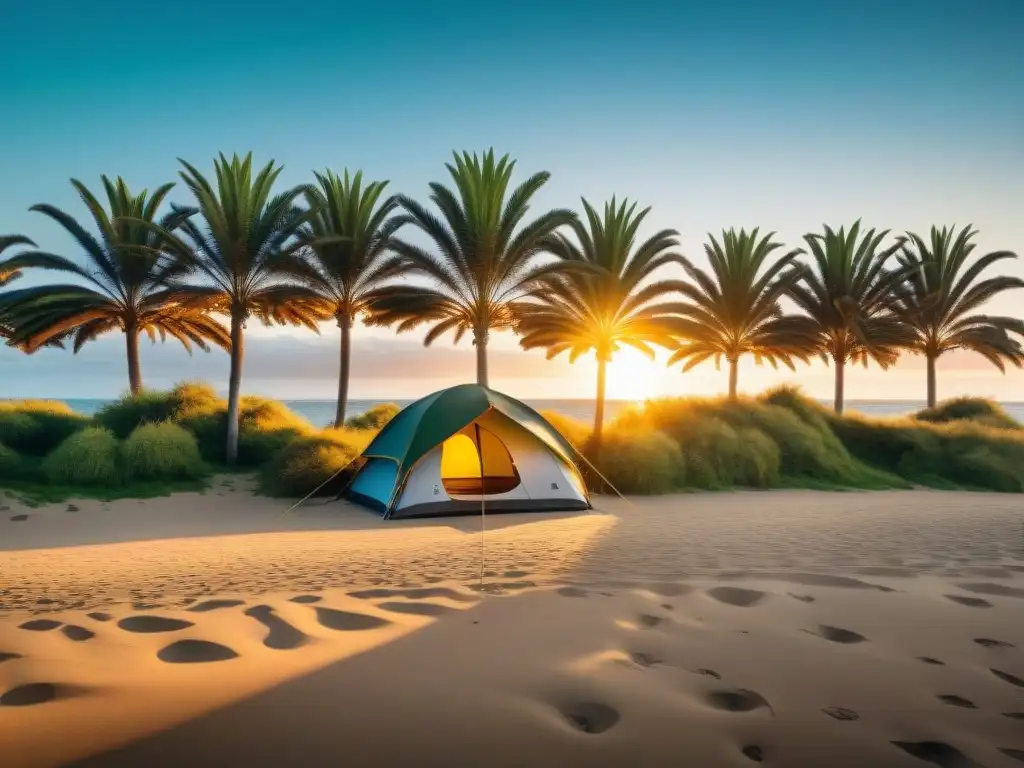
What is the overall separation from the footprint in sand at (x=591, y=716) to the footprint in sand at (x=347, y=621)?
1.32 metres

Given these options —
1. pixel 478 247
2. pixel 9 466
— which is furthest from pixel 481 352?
pixel 9 466

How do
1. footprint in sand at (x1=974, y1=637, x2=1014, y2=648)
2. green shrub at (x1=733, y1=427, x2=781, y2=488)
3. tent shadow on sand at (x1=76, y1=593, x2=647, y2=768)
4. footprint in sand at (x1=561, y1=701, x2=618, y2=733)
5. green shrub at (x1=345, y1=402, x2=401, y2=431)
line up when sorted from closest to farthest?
tent shadow on sand at (x1=76, y1=593, x2=647, y2=768), footprint in sand at (x1=561, y1=701, x2=618, y2=733), footprint in sand at (x1=974, y1=637, x2=1014, y2=648), green shrub at (x1=733, y1=427, x2=781, y2=488), green shrub at (x1=345, y1=402, x2=401, y2=431)

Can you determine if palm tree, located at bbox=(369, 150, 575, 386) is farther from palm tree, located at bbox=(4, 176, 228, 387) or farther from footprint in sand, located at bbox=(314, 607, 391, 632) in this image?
footprint in sand, located at bbox=(314, 607, 391, 632)

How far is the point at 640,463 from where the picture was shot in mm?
14891

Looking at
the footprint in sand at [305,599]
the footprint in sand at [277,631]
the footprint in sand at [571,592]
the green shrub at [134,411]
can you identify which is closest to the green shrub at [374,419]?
the green shrub at [134,411]

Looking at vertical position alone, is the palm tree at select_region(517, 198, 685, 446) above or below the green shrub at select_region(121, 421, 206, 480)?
above

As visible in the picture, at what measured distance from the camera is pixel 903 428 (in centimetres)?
2036

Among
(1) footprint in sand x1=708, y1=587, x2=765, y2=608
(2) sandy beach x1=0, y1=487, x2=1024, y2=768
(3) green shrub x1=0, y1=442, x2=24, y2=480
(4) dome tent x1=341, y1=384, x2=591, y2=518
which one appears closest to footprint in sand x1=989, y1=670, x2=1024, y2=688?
(2) sandy beach x1=0, y1=487, x2=1024, y2=768

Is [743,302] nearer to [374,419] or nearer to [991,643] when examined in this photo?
[374,419]

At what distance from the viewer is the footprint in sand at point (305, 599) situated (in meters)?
3.88

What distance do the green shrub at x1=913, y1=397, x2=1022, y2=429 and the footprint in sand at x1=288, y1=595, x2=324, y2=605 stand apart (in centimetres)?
2690

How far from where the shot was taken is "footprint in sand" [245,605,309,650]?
118 inches

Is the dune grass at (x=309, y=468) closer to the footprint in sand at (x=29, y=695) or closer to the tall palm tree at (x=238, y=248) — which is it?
the tall palm tree at (x=238, y=248)

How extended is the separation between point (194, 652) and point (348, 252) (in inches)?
744
